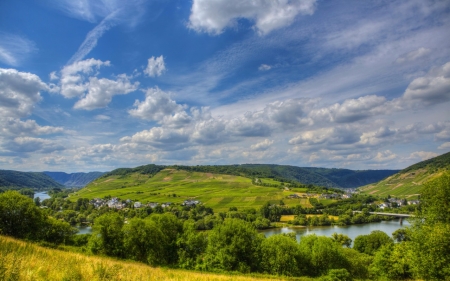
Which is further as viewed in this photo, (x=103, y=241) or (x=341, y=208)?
(x=341, y=208)

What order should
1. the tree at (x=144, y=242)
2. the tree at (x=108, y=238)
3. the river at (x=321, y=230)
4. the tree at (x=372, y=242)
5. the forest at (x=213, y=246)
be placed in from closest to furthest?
the forest at (x=213, y=246)
the tree at (x=144, y=242)
the tree at (x=108, y=238)
the tree at (x=372, y=242)
the river at (x=321, y=230)

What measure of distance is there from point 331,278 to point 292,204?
13746 centimetres

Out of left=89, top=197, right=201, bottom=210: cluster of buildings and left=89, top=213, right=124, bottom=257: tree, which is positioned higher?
left=89, top=213, right=124, bottom=257: tree

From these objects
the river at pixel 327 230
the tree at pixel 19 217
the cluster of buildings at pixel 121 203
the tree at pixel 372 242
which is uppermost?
the tree at pixel 19 217

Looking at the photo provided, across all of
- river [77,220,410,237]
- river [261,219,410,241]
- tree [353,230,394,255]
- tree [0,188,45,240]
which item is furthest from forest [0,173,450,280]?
river [261,219,410,241]

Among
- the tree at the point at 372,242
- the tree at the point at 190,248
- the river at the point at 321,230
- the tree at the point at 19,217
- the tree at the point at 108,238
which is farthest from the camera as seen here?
the river at the point at 321,230

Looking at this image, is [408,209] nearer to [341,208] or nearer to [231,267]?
[341,208]

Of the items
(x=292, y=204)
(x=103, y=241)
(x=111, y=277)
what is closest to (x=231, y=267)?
(x=103, y=241)

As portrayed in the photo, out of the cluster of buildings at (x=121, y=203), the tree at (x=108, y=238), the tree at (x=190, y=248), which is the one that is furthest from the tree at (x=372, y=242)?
the cluster of buildings at (x=121, y=203)

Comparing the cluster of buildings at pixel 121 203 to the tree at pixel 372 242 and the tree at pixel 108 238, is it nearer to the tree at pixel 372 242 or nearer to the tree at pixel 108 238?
the tree at pixel 372 242

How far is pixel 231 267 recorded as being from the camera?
34.5 meters

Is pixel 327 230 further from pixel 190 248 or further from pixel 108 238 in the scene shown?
pixel 108 238

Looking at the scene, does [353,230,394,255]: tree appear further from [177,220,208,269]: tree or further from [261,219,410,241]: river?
[177,220,208,269]: tree

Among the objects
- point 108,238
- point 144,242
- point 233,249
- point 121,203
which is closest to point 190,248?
point 144,242
